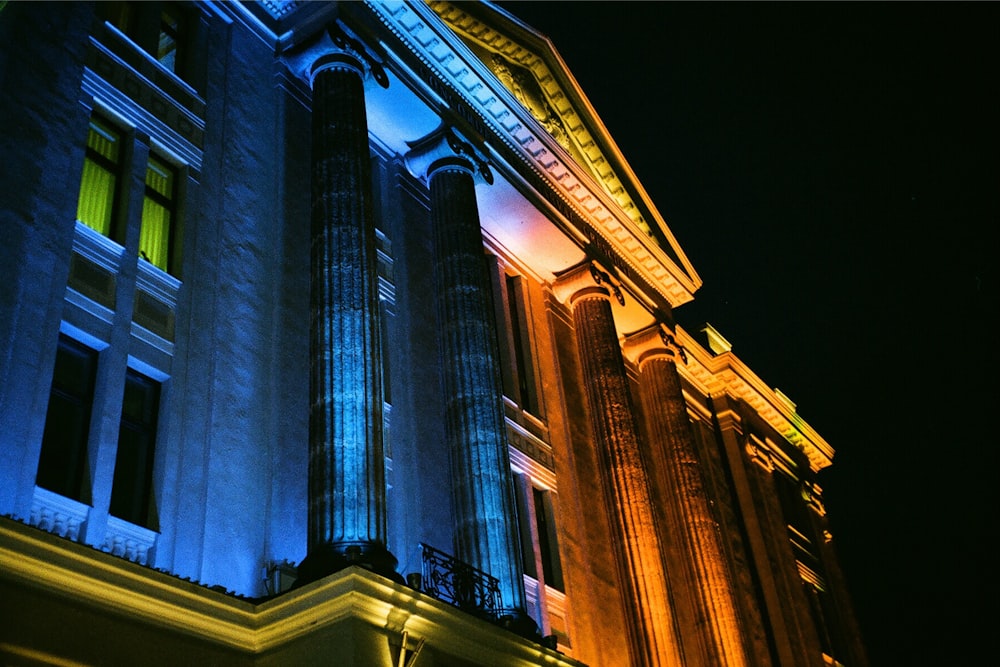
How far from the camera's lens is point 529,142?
23.9 m

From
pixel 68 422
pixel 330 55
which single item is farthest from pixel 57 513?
pixel 330 55

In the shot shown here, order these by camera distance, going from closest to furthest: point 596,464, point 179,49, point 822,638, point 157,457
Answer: point 157,457 < point 179,49 < point 596,464 < point 822,638

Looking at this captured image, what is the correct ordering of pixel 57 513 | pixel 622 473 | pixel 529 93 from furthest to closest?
pixel 529 93 < pixel 622 473 < pixel 57 513

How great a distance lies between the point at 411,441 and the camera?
1791cm

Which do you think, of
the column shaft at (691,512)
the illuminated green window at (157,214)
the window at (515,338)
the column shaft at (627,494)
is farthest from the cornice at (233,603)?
the column shaft at (691,512)

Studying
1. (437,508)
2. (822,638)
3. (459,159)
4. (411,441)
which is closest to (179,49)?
(459,159)

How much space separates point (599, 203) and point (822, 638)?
18049mm

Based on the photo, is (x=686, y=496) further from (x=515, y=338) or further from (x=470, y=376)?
(x=470, y=376)

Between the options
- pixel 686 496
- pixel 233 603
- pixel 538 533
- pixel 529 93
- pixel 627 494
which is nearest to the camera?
pixel 233 603

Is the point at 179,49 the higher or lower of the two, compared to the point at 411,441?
higher

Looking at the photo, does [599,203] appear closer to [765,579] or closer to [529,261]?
[529,261]

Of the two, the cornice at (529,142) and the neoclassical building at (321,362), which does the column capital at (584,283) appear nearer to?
the neoclassical building at (321,362)

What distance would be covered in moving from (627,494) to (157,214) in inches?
469

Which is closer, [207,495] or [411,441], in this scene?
[207,495]
